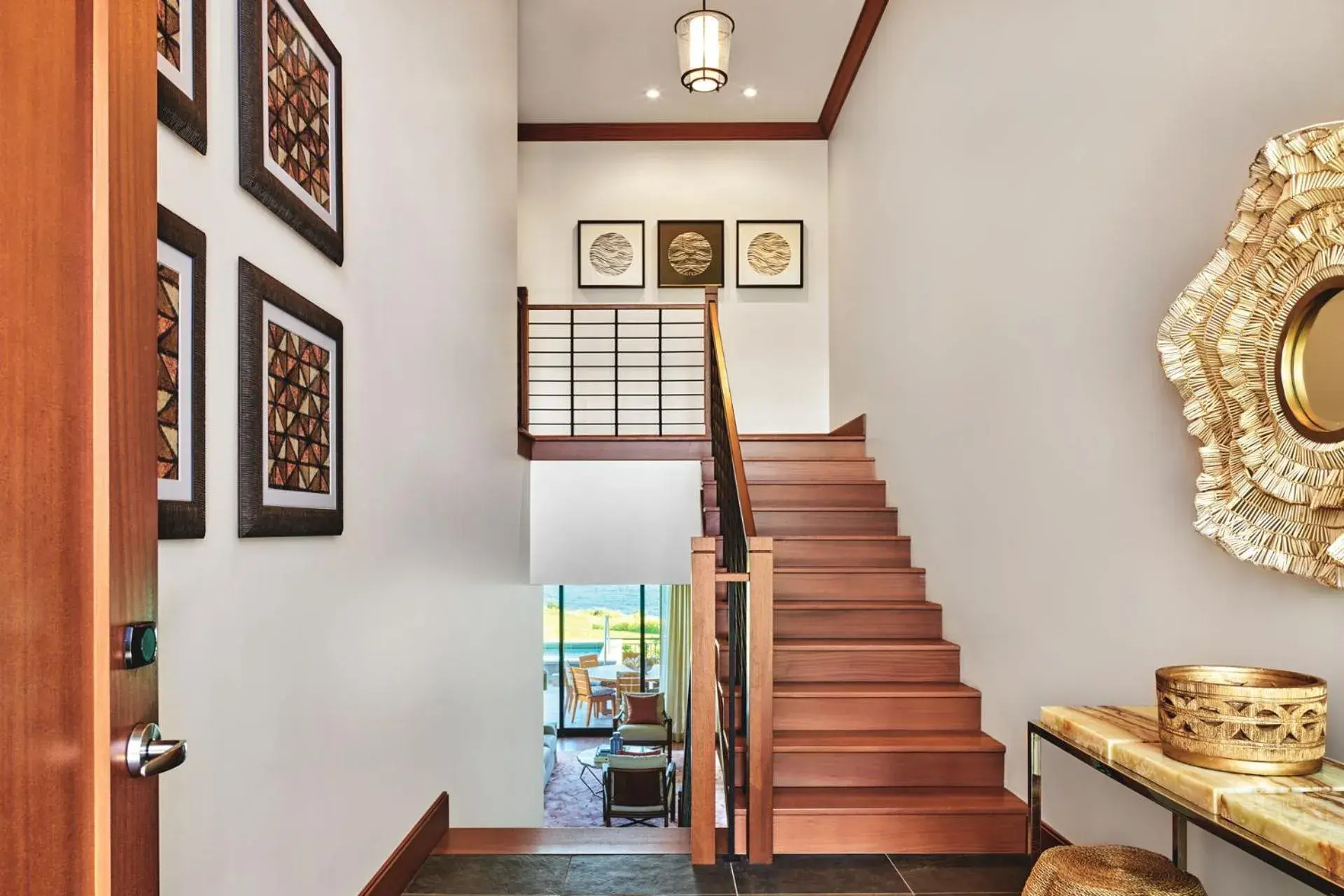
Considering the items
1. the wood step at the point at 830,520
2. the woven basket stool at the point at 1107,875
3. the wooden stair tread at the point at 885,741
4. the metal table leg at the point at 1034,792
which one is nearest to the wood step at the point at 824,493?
the wood step at the point at 830,520

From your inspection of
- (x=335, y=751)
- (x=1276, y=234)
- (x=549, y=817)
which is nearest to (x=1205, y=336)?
(x=1276, y=234)

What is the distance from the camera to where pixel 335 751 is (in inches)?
91.5

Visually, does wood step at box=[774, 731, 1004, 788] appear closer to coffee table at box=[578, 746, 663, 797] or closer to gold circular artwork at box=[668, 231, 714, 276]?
gold circular artwork at box=[668, 231, 714, 276]

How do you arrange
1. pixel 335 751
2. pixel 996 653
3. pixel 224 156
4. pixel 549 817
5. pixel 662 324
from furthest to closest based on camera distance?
pixel 549 817 < pixel 662 324 < pixel 996 653 < pixel 335 751 < pixel 224 156

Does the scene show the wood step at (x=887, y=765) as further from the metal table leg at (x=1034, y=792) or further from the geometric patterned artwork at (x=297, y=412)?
the geometric patterned artwork at (x=297, y=412)

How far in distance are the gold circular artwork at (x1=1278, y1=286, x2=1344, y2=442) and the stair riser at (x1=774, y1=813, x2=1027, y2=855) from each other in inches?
69.8

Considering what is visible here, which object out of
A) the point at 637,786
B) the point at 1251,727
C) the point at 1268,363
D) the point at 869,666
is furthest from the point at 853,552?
the point at 637,786

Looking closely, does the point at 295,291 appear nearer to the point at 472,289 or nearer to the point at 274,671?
the point at 274,671

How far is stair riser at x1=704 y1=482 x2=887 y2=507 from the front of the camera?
5211 millimetres

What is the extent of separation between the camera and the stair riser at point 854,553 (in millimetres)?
4727

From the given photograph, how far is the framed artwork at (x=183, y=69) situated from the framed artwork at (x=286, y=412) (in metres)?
0.29

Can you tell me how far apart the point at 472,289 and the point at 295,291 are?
1851 mm

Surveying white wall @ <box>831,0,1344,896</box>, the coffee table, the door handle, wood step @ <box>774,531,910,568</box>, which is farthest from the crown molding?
the door handle

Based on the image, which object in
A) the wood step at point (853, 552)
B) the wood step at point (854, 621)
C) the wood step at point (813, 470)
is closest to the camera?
A: the wood step at point (854, 621)
